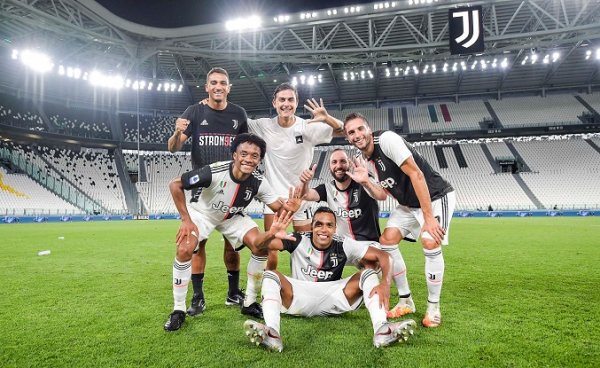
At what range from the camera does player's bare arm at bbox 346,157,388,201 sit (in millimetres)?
4055

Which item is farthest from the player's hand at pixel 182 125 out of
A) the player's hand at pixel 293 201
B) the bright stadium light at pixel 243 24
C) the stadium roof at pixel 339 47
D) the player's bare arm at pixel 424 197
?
the bright stadium light at pixel 243 24

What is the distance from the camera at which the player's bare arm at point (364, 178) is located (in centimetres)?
405

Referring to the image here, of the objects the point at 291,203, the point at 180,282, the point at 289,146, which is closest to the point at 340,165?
the point at 289,146

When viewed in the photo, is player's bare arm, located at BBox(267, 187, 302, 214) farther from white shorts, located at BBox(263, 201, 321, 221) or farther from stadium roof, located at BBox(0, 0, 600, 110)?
stadium roof, located at BBox(0, 0, 600, 110)

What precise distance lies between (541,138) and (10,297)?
4096 cm

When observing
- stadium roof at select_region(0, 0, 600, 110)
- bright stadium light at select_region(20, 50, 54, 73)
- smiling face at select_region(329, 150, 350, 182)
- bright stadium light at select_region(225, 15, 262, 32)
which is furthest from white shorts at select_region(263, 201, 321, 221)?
bright stadium light at select_region(20, 50, 54, 73)

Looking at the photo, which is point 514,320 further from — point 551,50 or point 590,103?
point 590,103

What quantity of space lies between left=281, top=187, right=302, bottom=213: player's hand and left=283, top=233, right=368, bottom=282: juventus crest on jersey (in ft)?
0.90

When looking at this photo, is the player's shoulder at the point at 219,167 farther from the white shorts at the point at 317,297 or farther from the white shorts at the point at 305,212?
the white shorts at the point at 317,297

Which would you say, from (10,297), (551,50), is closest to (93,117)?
(10,297)

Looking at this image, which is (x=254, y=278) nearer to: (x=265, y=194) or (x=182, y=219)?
(x=265, y=194)

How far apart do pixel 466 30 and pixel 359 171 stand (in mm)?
13762

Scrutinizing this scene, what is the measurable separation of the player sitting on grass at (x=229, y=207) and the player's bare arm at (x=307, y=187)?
0.12 m

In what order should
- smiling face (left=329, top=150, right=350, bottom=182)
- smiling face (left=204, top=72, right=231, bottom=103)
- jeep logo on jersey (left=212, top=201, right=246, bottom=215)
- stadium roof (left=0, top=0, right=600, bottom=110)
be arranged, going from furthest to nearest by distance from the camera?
stadium roof (left=0, top=0, right=600, bottom=110) < smiling face (left=329, top=150, right=350, bottom=182) < smiling face (left=204, top=72, right=231, bottom=103) < jeep logo on jersey (left=212, top=201, right=246, bottom=215)
